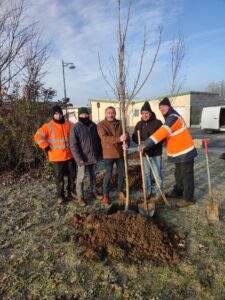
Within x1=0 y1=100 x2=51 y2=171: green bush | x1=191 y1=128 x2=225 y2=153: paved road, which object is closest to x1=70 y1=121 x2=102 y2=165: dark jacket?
x1=0 y1=100 x2=51 y2=171: green bush

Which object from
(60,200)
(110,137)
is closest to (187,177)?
(110,137)

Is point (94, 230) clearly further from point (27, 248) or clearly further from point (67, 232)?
point (27, 248)

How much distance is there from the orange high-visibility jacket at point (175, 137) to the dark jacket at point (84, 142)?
1.05 meters

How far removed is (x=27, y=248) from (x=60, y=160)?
174 cm

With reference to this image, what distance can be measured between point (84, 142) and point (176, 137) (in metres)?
1.64

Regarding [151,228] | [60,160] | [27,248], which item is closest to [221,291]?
[151,228]

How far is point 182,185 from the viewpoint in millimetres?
4758

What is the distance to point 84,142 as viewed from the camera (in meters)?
4.35

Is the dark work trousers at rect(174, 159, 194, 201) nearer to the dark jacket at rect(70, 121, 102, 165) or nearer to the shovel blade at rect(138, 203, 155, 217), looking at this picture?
the shovel blade at rect(138, 203, 155, 217)

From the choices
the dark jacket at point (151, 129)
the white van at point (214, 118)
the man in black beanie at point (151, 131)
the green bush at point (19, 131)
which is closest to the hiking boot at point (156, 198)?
the man in black beanie at point (151, 131)

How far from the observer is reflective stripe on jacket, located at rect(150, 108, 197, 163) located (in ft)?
13.1

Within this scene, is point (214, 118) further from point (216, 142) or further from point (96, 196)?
point (96, 196)

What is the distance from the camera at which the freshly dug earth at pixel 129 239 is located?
297cm

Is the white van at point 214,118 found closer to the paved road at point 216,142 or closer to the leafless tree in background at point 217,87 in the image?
the paved road at point 216,142
